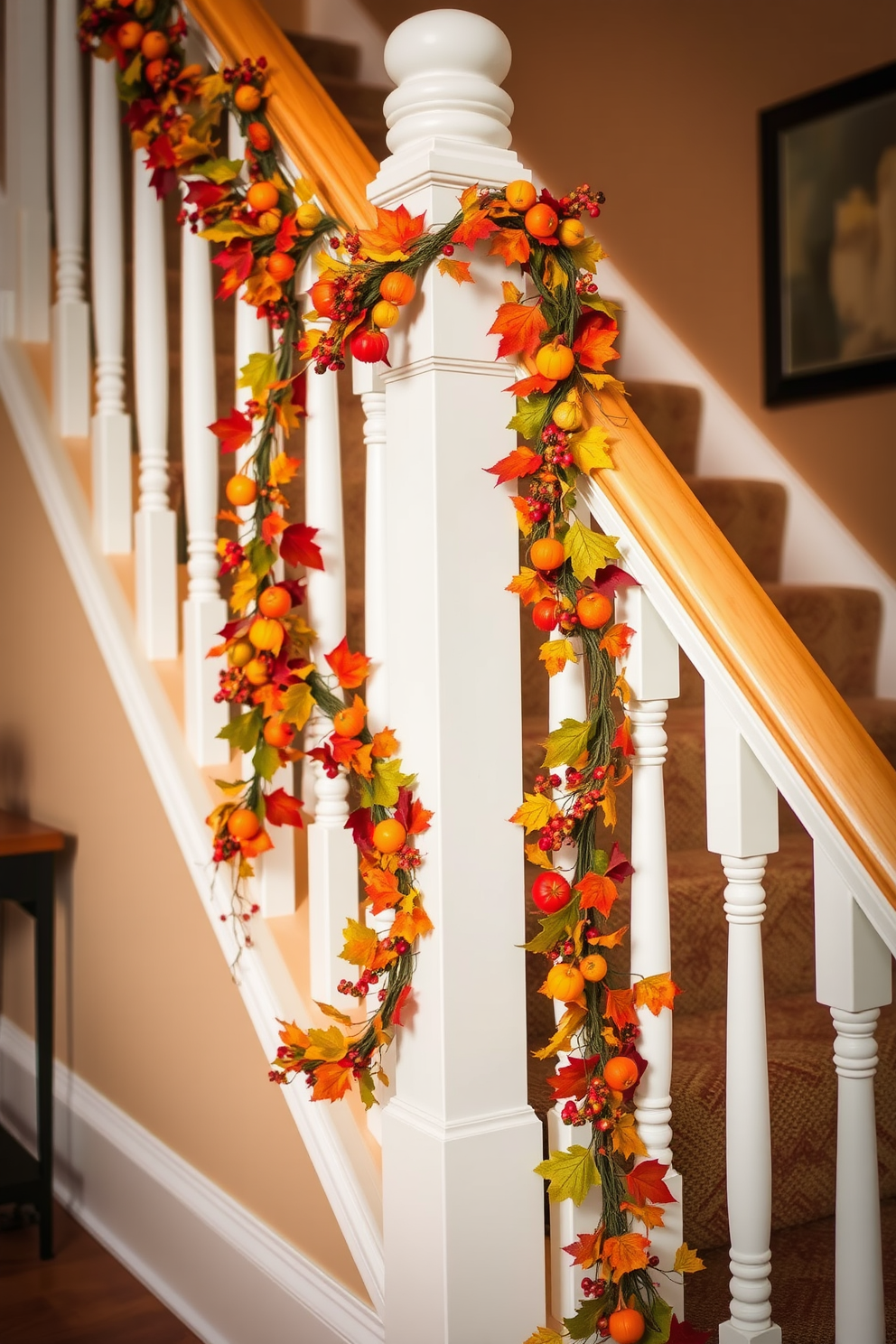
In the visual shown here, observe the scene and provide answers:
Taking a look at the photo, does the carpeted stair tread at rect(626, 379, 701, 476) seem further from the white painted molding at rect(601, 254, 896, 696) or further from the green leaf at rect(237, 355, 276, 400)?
the green leaf at rect(237, 355, 276, 400)

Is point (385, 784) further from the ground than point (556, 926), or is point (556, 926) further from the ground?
point (385, 784)

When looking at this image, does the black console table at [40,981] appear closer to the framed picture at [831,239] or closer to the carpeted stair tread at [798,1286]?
the carpeted stair tread at [798,1286]

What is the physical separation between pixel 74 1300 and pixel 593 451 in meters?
1.53

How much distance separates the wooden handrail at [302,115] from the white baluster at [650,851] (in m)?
0.53

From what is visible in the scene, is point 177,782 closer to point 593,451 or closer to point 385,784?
point 385,784

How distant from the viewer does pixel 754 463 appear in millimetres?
2939

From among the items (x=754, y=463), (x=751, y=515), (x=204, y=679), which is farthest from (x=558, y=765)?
(x=754, y=463)

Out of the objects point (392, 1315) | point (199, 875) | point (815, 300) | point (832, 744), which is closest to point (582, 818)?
point (832, 744)

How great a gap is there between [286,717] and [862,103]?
1973 millimetres

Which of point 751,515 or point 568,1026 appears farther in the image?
point 751,515

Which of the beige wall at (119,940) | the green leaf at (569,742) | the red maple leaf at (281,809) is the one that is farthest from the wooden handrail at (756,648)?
the beige wall at (119,940)

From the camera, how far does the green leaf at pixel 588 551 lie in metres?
1.15

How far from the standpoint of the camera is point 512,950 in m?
1.27

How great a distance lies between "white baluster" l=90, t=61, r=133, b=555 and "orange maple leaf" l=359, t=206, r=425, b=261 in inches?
33.6
